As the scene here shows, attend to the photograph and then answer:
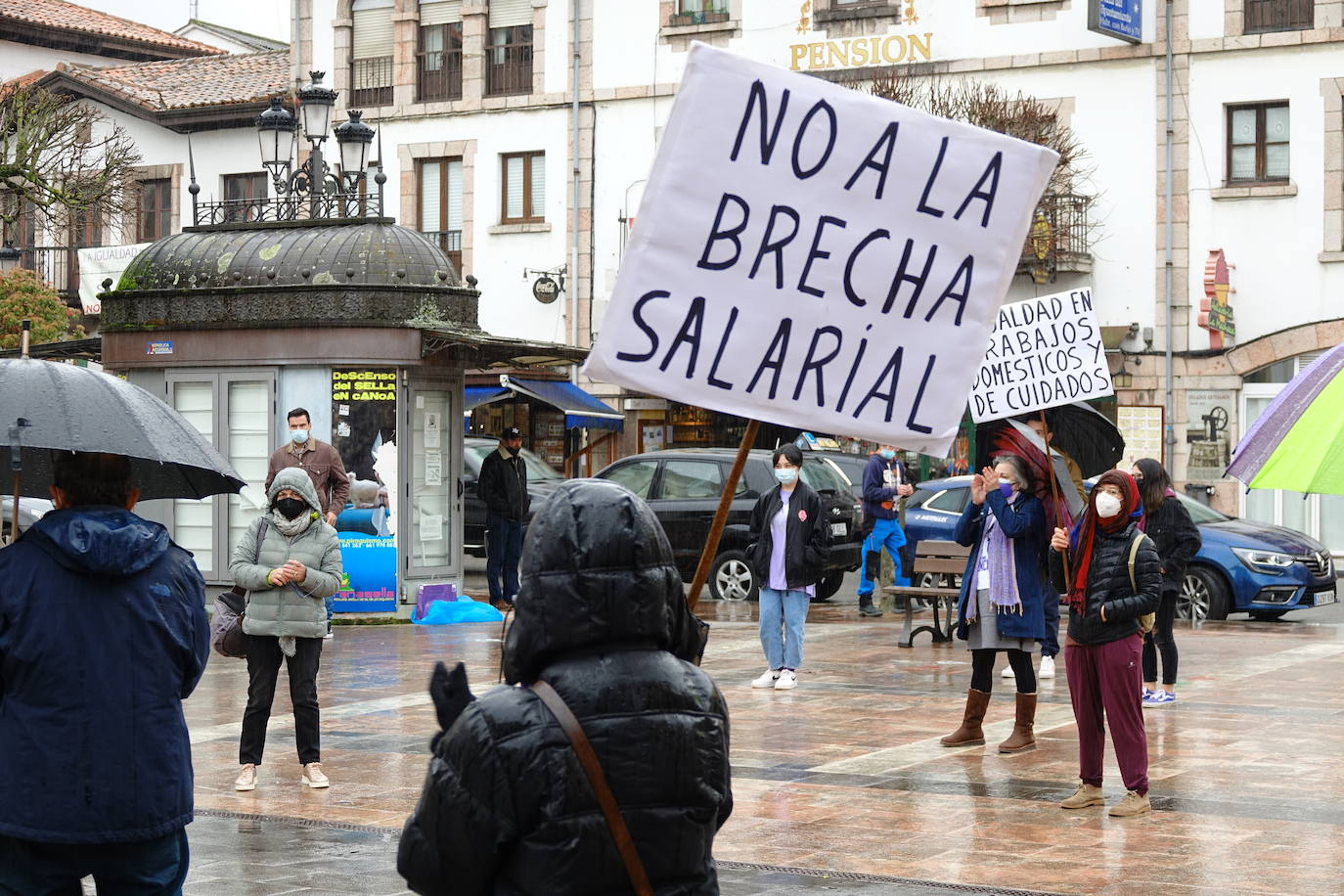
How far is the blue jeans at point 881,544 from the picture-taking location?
20.7 metres

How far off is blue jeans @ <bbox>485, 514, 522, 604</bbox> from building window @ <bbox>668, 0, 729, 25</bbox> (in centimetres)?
1767

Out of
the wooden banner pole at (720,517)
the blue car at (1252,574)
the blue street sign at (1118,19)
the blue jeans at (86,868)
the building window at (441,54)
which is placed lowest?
the blue car at (1252,574)

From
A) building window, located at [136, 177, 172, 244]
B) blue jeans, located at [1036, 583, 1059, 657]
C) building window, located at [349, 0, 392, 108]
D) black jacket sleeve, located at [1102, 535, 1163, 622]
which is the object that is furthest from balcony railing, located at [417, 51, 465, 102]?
black jacket sleeve, located at [1102, 535, 1163, 622]

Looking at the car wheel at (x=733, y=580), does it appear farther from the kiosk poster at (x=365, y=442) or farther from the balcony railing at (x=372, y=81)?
the balcony railing at (x=372, y=81)

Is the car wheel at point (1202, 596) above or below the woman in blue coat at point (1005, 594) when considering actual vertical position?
below

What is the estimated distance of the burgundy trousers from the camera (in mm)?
9180

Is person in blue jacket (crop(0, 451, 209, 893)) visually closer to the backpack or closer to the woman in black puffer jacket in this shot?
the backpack

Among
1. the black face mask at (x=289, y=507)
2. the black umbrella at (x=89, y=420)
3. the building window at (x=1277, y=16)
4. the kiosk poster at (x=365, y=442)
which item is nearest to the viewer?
Result: the black umbrella at (x=89, y=420)

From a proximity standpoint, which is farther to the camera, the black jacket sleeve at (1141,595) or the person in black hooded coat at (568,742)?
the black jacket sleeve at (1141,595)

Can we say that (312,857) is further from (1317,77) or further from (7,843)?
(1317,77)

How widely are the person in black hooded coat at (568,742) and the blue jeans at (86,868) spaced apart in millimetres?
1660

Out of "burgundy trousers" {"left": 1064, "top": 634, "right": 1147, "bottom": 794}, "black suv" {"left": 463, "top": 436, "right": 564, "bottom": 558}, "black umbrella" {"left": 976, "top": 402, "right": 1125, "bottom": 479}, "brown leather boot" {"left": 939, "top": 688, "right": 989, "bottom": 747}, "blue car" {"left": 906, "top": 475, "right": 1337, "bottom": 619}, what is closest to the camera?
"burgundy trousers" {"left": 1064, "top": 634, "right": 1147, "bottom": 794}

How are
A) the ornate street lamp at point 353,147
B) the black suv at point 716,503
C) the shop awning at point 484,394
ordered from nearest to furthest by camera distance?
the ornate street lamp at point 353,147 → the black suv at point 716,503 → the shop awning at point 484,394

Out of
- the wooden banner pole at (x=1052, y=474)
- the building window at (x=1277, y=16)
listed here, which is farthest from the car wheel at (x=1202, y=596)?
the building window at (x=1277, y=16)
